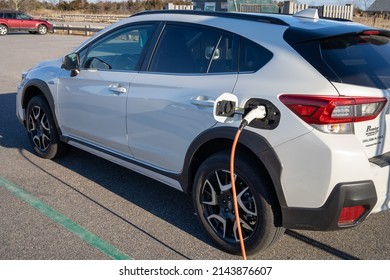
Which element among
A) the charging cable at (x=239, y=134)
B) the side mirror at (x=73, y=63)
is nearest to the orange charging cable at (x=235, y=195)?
the charging cable at (x=239, y=134)

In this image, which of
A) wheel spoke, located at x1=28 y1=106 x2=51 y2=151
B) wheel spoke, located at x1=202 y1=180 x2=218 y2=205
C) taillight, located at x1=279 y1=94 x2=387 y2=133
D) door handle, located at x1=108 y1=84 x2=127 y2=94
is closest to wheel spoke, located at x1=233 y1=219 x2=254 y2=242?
wheel spoke, located at x1=202 y1=180 x2=218 y2=205

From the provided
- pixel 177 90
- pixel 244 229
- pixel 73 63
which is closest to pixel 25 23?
pixel 73 63

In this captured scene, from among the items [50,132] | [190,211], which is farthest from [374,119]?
[50,132]

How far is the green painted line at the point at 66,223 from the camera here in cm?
337

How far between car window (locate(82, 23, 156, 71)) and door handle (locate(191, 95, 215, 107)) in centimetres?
94

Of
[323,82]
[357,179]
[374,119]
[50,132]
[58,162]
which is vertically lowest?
[58,162]

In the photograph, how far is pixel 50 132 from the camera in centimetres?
527

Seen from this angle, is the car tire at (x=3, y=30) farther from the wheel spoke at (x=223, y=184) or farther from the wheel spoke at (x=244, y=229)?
the wheel spoke at (x=244, y=229)

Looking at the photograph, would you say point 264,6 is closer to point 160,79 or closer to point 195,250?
point 160,79

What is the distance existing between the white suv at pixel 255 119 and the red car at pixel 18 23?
30329 millimetres

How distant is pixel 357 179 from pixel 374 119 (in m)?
0.44

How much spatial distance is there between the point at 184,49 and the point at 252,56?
0.76 meters

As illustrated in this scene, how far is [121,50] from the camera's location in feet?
14.6

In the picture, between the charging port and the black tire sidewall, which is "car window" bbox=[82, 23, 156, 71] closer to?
the black tire sidewall
